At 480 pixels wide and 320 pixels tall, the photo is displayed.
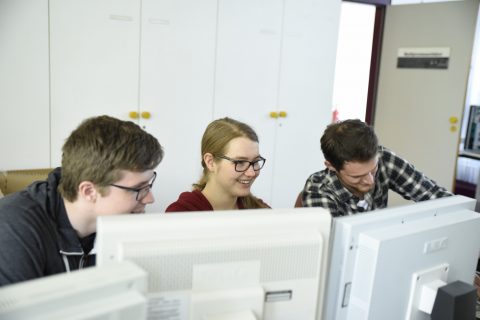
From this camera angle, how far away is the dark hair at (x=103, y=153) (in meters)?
1.13

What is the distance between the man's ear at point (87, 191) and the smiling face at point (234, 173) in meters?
0.60

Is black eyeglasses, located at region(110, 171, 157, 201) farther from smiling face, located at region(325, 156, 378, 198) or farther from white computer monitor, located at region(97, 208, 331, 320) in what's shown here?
smiling face, located at region(325, 156, 378, 198)

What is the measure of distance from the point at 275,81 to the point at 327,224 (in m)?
2.84

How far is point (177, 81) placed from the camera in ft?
10.6

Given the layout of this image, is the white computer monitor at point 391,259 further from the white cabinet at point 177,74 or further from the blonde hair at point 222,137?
the white cabinet at point 177,74

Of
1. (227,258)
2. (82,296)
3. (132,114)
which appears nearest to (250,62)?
(132,114)

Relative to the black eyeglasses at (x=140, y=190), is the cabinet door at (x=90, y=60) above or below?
above

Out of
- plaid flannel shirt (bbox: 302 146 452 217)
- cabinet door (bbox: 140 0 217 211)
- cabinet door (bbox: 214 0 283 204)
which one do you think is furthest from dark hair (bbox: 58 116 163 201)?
cabinet door (bbox: 214 0 283 204)

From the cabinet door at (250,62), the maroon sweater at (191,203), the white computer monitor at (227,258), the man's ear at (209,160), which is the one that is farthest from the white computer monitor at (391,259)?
the cabinet door at (250,62)

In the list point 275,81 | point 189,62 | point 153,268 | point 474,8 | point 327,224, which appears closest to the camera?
point 153,268

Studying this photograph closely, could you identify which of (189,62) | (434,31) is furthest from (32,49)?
(434,31)

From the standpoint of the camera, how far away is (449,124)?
414cm

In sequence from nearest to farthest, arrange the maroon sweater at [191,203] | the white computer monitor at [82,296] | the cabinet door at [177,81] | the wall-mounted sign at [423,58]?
the white computer monitor at [82,296], the maroon sweater at [191,203], the cabinet door at [177,81], the wall-mounted sign at [423,58]

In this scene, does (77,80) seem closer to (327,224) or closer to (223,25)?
(223,25)
